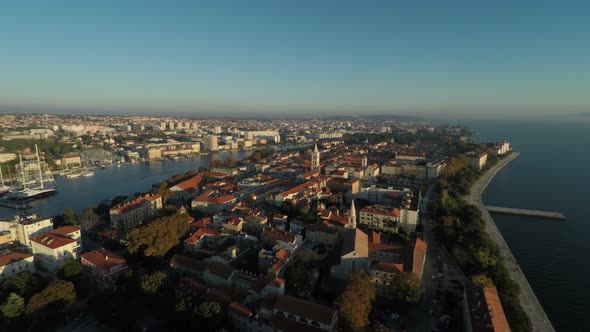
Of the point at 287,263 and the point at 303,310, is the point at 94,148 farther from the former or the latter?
the point at 303,310

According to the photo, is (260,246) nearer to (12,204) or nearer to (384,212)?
(384,212)

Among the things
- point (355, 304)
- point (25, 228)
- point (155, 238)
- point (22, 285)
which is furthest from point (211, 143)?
point (355, 304)

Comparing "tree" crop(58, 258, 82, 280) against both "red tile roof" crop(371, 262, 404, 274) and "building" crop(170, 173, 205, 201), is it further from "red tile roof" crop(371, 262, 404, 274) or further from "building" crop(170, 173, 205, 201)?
"building" crop(170, 173, 205, 201)

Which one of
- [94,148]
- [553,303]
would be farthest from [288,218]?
[94,148]

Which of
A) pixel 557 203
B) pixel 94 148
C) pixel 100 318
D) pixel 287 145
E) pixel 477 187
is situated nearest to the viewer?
pixel 100 318

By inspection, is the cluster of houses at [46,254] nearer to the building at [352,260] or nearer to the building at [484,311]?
the building at [352,260]

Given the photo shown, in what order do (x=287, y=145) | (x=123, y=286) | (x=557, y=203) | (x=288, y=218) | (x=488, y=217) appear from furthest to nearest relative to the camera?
(x=287, y=145) → (x=557, y=203) → (x=488, y=217) → (x=288, y=218) → (x=123, y=286)

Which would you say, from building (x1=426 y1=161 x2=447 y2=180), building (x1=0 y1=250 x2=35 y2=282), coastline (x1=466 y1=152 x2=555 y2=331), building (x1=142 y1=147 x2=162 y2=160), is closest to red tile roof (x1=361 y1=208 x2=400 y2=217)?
coastline (x1=466 y1=152 x2=555 y2=331)
